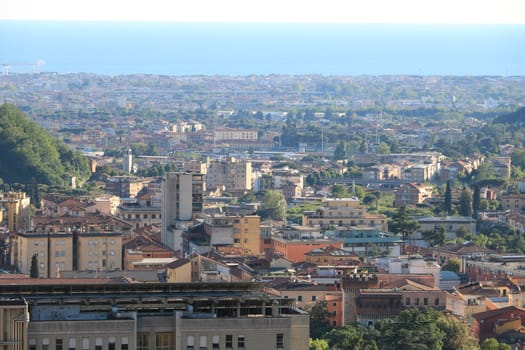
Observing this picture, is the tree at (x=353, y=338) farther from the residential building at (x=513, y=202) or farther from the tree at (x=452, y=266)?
the residential building at (x=513, y=202)

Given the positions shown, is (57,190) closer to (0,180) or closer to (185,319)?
(0,180)

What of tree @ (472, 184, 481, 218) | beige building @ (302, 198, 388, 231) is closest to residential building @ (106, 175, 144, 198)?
tree @ (472, 184, 481, 218)

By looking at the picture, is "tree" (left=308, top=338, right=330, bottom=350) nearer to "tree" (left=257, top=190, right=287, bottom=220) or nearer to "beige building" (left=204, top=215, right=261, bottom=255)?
"beige building" (left=204, top=215, right=261, bottom=255)

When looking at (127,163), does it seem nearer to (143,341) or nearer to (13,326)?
(143,341)

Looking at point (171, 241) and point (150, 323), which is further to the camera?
point (171, 241)

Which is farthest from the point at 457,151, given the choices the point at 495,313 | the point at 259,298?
the point at 259,298
